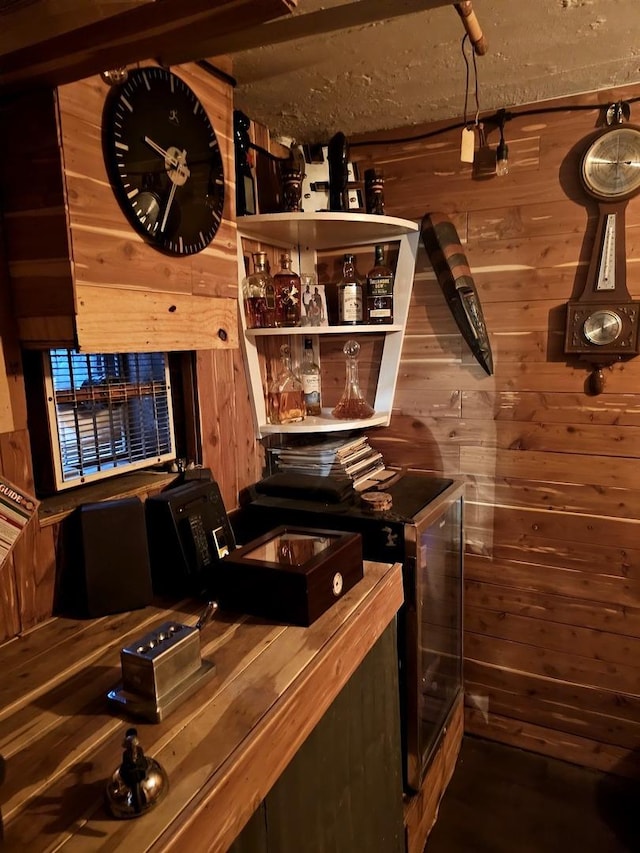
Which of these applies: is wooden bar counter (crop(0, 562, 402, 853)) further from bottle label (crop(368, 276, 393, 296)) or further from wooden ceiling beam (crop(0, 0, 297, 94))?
bottle label (crop(368, 276, 393, 296))

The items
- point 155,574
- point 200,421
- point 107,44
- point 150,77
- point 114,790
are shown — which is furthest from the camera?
point 200,421

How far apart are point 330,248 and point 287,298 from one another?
395 mm

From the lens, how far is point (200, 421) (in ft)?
5.35

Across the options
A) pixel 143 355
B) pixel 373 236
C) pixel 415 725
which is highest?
pixel 373 236

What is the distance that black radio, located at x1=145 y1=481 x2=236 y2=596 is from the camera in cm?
129

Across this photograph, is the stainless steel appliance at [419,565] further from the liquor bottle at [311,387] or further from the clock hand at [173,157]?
the clock hand at [173,157]

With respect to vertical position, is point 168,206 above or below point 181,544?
above

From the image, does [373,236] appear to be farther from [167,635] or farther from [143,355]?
[167,635]

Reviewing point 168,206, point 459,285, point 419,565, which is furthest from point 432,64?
point 419,565

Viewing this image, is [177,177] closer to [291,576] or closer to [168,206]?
[168,206]

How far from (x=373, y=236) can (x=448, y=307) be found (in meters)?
0.36

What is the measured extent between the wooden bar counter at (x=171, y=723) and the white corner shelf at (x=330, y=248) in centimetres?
81

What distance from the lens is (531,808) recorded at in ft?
6.12

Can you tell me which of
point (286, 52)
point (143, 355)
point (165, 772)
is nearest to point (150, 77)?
point (286, 52)
